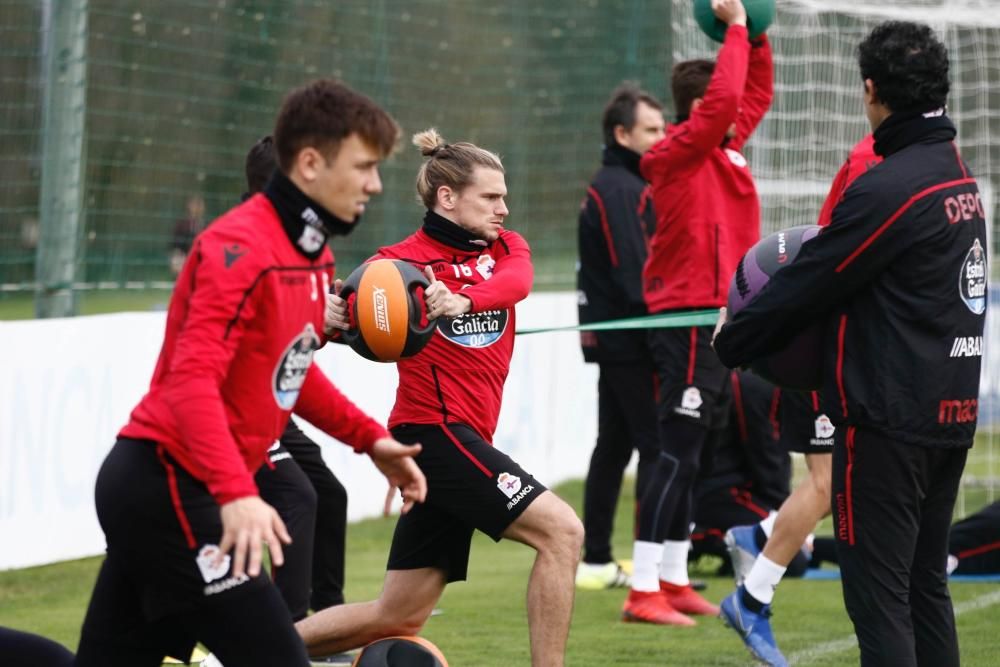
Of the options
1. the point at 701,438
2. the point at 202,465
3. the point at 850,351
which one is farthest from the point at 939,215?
the point at 701,438

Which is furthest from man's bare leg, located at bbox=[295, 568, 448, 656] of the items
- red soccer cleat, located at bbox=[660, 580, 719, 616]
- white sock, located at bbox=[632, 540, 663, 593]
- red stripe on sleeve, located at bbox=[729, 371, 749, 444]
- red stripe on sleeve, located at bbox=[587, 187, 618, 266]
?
red stripe on sleeve, located at bbox=[729, 371, 749, 444]

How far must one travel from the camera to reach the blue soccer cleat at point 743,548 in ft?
26.3

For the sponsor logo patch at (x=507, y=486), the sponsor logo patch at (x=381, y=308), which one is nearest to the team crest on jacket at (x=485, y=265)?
the sponsor logo patch at (x=381, y=308)

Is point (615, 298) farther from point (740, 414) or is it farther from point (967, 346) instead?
point (967, 346)

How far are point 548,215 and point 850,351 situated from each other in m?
9.09

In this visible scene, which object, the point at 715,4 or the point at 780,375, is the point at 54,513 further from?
the point at 780,375

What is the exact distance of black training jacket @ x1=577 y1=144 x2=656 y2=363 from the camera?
902 cm

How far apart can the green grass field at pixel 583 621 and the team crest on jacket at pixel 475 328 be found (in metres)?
1.80

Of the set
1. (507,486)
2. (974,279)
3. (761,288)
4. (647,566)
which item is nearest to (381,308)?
(507,486)

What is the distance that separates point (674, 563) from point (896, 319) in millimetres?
3619

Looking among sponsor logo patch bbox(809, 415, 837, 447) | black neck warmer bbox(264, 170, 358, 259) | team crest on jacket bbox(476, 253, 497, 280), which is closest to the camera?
black neck warmer bbox(264, 170, 358, 259)

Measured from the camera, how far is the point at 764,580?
6715 mm

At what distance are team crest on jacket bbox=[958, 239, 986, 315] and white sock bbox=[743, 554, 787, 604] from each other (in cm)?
205

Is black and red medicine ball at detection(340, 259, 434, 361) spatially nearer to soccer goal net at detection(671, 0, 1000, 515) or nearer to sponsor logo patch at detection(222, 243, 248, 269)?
sponsor logo patch at detection(222, 243, 248, 269)
